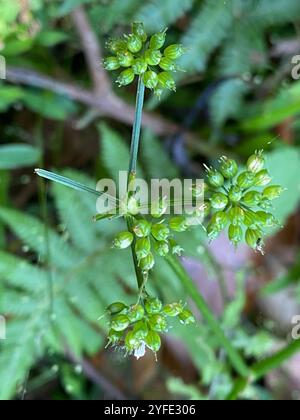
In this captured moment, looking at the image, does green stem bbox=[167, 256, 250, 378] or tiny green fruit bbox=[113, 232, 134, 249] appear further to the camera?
green stem bbox=[167, 256, 250, 378]

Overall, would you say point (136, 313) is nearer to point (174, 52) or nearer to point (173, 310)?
point (173, 310)

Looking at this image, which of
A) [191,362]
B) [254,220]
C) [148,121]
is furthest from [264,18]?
[191,362]

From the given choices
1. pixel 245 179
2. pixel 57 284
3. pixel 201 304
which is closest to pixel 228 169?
pixel 245 179

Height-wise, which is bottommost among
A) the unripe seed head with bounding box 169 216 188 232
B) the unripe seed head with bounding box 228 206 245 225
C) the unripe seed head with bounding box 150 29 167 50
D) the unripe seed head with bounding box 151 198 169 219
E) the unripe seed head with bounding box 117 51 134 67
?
the unripe seed head with bounding box 169 216 188 232

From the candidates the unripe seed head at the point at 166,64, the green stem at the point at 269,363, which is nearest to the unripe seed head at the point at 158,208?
the unripe seed head at the point at 166,64

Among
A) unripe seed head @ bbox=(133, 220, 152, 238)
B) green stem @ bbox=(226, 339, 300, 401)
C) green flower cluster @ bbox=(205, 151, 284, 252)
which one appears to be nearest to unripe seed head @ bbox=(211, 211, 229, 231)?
green flower cluster @ bbox=(205, 151, 284, 252)

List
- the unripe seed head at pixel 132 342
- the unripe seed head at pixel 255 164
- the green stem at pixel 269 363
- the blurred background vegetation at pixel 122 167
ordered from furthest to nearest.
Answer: the blurred background vegetation at pixel 122 167 < the green stem at pixel 269 363 < the unripe seed head at pixel 255 164 < the unripe seed head at pixel 132 342

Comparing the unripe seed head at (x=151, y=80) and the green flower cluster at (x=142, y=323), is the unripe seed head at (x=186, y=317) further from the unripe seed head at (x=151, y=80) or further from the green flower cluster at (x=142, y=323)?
the unripe seed head at (x=151, y=80)

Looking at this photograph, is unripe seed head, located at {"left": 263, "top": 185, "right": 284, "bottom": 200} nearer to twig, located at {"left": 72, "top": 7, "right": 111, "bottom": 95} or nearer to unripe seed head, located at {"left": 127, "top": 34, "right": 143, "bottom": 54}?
unripe seed head, located at {"left": 127, "top": 34, "right": 143, "bottom": 54}
